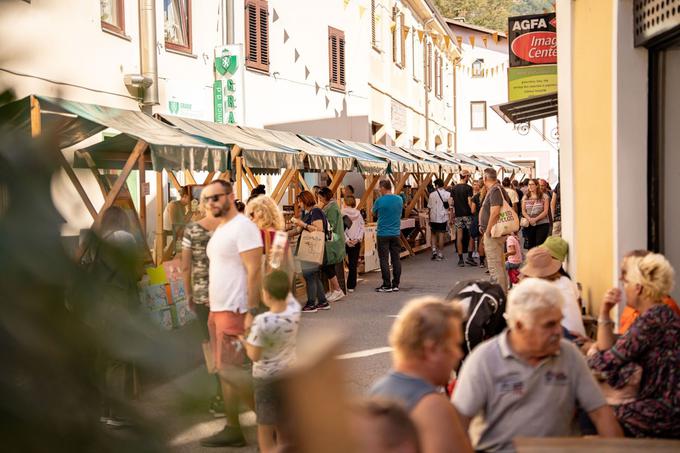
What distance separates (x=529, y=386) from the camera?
3.86 metres

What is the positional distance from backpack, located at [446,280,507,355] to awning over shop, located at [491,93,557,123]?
23.5 ft

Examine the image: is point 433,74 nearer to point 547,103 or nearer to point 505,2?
point 547,103

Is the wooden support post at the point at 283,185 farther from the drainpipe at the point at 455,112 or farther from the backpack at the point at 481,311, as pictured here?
the drainpipe at the point at 455,112

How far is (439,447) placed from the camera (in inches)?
129

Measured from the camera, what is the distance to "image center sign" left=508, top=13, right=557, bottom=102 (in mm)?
14227

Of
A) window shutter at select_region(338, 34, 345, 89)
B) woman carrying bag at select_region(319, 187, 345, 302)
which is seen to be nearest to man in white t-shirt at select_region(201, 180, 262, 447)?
woman carrying bag at select_region(319, 187, 345, 302)

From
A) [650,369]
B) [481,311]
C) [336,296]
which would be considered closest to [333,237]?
[336,296]

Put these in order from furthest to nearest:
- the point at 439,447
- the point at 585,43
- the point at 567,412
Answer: the point at 585,43 < the point at 567,412 < the point at 439,447

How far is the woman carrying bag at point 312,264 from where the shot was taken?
40.7 ft

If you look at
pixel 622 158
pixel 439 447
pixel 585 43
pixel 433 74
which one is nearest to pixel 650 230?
pixel 622 158

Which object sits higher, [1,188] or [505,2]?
[505,2]

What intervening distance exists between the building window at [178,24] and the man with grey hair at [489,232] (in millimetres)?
5872

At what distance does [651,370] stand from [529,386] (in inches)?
33.9

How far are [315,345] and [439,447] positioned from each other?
2571mm
